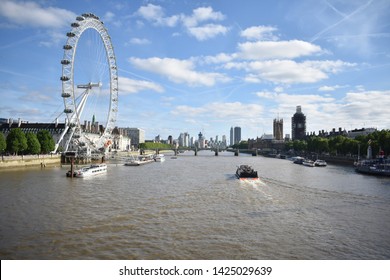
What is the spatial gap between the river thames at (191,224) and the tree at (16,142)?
→ 38813 millimetres

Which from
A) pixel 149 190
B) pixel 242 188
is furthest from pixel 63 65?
pixel 242 188

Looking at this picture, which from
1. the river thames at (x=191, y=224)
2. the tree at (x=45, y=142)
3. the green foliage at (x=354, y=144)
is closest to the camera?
the river thames at (x=191, y=224)

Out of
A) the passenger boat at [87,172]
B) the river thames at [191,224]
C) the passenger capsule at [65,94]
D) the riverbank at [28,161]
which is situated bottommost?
the river thames at [191,224]

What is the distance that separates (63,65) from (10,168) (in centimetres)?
2184

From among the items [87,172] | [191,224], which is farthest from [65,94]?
[191,224]

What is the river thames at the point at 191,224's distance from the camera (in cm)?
1636

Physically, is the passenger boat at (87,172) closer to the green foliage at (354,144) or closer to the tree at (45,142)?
the tree at (45,142)

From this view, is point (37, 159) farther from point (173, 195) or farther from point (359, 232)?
point (359, 232)

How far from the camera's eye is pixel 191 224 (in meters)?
21.6

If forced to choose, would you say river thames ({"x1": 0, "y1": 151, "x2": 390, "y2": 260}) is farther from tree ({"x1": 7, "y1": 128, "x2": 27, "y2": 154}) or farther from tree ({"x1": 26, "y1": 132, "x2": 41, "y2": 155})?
tree ({"x1": 26, "y1": 132, "x2": 41, "y2": 155})

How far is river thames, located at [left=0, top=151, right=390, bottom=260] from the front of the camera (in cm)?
1636

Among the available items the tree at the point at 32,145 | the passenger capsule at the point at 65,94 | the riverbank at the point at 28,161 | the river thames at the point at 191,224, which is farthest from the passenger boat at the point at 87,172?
the tree at the point at 32,145

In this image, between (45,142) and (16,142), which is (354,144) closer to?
(45,142)

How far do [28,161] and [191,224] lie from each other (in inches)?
2291
